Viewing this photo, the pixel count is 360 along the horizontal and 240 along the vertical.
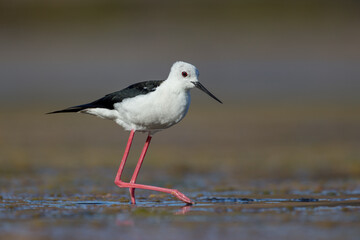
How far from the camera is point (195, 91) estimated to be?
1998 cm

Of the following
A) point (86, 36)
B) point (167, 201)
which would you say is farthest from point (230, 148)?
point (86, 36)

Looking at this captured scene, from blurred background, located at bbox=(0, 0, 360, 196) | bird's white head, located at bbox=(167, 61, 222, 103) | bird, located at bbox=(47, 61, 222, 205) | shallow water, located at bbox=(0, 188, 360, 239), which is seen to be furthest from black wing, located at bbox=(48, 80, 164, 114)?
blurred background, located at bbox=(0, 0, 360, 196)

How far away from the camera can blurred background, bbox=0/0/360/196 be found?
10.00m

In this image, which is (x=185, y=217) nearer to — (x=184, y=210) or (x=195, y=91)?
(x=184, y=210)

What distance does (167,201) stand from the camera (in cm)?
738

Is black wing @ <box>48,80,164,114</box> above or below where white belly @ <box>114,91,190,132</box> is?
above

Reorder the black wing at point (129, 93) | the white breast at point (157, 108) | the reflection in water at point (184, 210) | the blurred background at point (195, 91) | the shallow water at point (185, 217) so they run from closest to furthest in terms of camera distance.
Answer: the shallow water at point (185, 217) → the reflection in water at point (184, 210) → the white breast at point (157, 108) → the black wing at point (129, 93) → the blurred background at point (195, 91)

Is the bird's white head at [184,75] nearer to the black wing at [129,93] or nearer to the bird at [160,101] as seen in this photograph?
the bird at [160,101]

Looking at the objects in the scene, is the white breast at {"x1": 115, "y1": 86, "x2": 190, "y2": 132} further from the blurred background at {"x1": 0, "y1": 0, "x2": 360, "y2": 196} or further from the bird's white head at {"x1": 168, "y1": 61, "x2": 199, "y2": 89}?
the blurred background at {"x1": 0, "y1": 0, "x2": 360, "y2": 196}

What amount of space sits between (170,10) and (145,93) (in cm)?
2534

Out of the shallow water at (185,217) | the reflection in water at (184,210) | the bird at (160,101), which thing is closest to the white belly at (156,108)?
the bird at (160,101)

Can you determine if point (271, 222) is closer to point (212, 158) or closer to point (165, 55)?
point (212, 158)

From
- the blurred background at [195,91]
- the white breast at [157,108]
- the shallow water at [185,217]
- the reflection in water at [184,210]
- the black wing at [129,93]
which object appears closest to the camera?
the shallow water at [185,217]

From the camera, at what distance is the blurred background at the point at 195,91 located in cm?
1000
